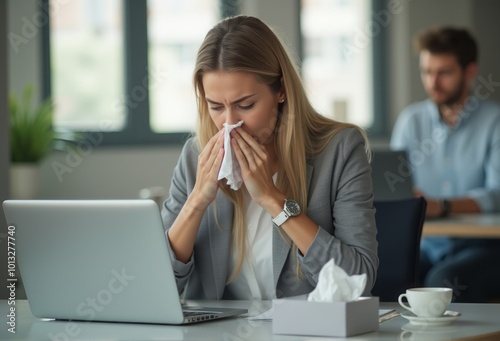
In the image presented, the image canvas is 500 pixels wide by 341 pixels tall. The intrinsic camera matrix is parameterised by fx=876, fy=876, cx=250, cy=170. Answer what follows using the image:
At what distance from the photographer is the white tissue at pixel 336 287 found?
1591mm

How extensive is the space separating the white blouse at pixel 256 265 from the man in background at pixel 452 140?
170 cm

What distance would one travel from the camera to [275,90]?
226 cm

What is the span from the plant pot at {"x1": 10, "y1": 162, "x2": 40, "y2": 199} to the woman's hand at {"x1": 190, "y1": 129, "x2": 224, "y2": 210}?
9.81ft

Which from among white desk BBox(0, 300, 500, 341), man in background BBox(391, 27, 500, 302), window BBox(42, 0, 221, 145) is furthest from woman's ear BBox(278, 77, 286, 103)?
window BBox(42, 0, 221, 145)

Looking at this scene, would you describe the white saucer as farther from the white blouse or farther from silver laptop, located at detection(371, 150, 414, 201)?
silver laptop, located at detection(371, 150, 414, 201)

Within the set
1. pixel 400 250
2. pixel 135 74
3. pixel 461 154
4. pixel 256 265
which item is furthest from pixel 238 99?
pixel 135 74

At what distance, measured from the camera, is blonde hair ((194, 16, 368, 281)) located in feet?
7.25

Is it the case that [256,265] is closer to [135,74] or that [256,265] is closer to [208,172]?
[208,172]

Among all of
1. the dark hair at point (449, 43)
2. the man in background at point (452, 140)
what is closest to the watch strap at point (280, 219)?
the man in background at point (452, 140)

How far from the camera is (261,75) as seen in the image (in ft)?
7.25

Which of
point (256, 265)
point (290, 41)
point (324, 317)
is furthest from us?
point (290, 41)

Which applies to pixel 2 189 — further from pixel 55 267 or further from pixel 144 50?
pixel 144 50

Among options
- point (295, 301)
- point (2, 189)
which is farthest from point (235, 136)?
point (2, 189)

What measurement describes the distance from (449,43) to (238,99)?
2.49 m
